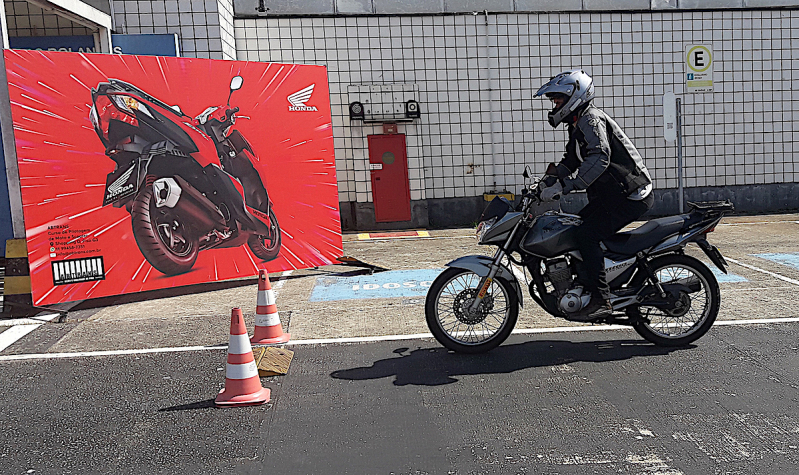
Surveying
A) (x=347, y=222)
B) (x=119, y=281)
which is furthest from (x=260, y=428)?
(x=347, y=222)

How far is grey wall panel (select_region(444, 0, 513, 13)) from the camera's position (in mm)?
13766

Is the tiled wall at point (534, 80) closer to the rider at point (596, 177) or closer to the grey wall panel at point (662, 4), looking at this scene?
the grey wall panel at point (662, 4)

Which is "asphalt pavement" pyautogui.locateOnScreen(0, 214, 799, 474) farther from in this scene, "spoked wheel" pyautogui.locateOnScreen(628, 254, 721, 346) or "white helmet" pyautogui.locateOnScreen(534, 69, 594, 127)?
"white helmet" pyautogui.locateOnScreen(534, 69, 594, 127)

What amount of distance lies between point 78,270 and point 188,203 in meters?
1.46

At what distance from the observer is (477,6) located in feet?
45.3

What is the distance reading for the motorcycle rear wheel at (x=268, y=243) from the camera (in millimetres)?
9109

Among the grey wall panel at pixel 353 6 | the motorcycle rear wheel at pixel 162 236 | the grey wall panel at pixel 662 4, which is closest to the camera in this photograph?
the motorcycle rear wheel at pixel 162 236

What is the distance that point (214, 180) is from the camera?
8.79m

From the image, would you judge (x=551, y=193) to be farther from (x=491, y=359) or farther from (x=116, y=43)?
(x=116, y=43)

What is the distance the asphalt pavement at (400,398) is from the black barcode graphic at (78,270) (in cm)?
50

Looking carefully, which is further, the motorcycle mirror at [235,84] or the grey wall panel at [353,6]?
the grey wall panel at [353,6]

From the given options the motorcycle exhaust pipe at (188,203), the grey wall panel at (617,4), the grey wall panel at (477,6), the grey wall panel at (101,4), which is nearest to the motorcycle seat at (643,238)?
the motorcycle exhaust pipe at (188,203)

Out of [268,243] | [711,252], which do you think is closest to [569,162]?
[711,252]

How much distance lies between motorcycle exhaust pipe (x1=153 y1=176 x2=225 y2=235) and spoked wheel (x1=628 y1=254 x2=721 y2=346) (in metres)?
5.28
